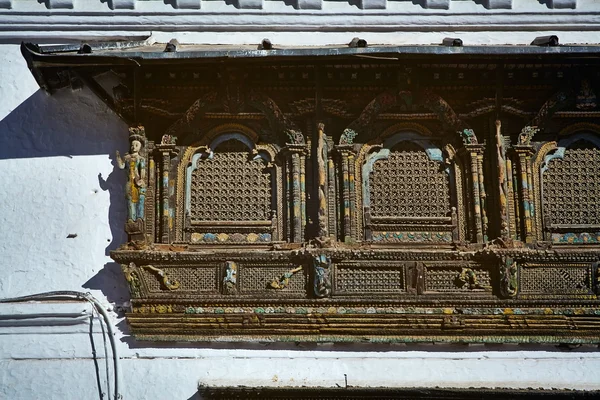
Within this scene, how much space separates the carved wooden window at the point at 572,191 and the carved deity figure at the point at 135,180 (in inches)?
137

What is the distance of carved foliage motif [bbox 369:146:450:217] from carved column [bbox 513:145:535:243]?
2.07 feet

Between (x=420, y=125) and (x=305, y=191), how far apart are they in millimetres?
1189

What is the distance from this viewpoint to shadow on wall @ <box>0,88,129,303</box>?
21.0 feet

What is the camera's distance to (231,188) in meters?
6.42

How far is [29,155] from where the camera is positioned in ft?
21.5

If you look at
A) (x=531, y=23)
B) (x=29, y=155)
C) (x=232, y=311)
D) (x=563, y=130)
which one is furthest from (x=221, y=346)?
(x=531, y=23)

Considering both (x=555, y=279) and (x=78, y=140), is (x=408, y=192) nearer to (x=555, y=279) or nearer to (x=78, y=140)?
(x=555, y=279)

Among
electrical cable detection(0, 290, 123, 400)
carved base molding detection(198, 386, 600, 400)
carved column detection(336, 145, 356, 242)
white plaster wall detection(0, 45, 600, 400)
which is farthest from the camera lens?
carved column detection(336, 145, 356, 242)

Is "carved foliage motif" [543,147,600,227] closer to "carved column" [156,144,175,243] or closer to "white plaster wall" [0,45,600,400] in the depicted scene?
"white plaster wall" [0,45,600,400]

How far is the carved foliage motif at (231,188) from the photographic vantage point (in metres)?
6.36

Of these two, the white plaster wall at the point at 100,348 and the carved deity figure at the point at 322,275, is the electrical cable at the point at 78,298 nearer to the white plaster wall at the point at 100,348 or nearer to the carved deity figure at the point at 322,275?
the white plaster wall at the point at 100,348

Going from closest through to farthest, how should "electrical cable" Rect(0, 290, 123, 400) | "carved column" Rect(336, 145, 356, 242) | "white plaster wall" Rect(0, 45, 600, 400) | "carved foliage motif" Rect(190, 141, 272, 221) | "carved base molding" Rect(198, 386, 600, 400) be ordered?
"carved base molding" Rect(198, 386, 600, 400), "white plaster wall" Rect(0, 45, 600, 400), "electrical cable" Rect(0, 290, 123, 400), "carved column" Rect(336, 145, 356, 242), "carved foliage motif" Rect(190, 141, 272, 221)

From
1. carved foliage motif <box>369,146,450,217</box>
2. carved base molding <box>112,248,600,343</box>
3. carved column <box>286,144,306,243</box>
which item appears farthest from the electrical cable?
carved foliage motif <box>369,146,450,217</box>

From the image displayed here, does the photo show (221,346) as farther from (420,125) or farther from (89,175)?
(420,125)
